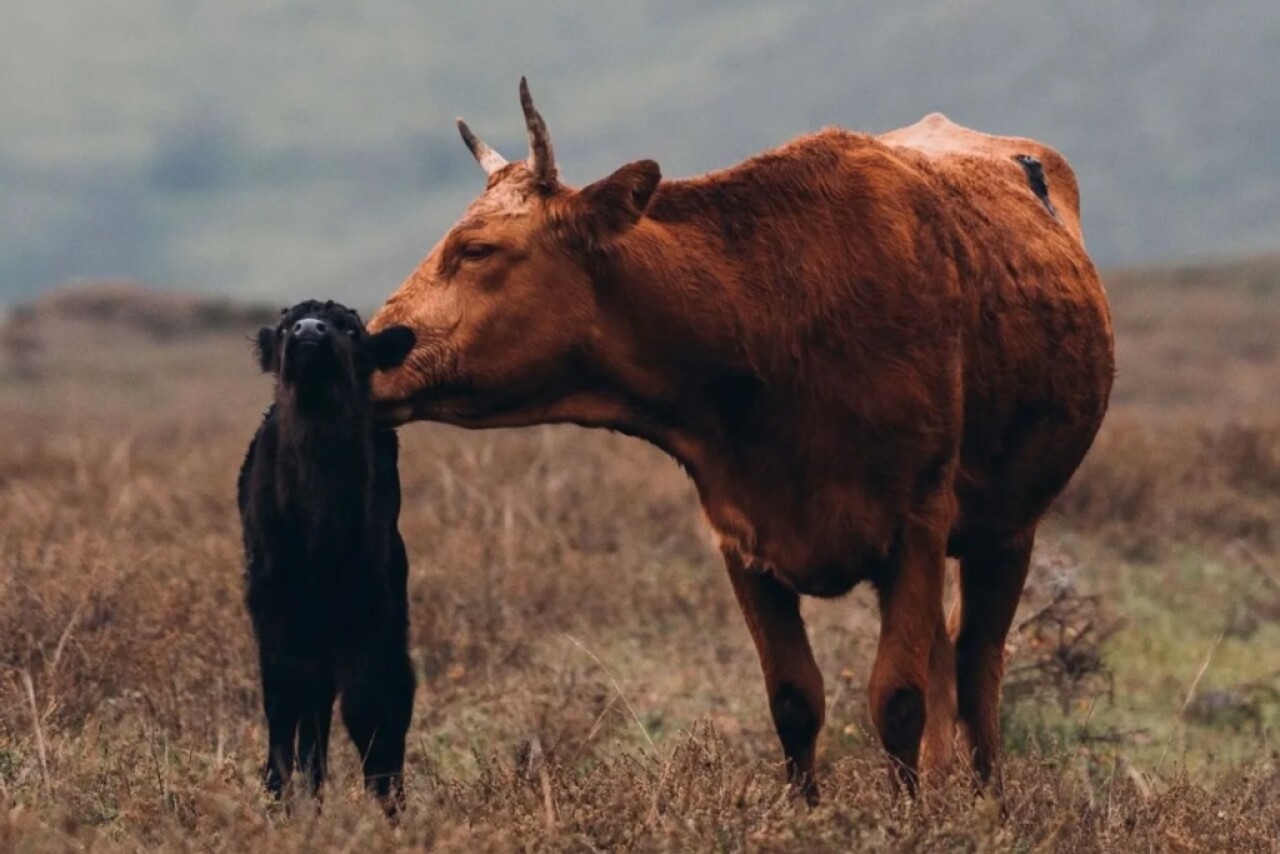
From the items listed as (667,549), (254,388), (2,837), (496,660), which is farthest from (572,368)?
(254,388)

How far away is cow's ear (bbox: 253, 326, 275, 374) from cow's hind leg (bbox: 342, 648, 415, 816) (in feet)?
3.03

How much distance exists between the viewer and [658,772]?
5051 millimetres

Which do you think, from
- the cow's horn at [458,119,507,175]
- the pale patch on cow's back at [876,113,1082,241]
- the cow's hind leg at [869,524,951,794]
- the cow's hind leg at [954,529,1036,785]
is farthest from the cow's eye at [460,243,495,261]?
the cow's hind leg at [954,529,1036,785]

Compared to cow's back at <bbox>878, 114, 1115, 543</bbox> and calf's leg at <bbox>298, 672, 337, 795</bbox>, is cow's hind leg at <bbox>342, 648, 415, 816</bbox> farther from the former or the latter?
cow's back at <bbox>878, 114, 1115, 543</bbox>

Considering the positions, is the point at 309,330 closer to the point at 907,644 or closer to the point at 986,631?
the point at 907,644

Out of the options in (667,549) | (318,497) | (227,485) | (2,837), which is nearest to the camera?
(2,837)

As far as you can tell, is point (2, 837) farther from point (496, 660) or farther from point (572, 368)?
point (496, 660)

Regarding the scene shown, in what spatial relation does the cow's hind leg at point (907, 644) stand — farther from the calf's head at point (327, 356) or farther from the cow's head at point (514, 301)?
the calf's head at point (327, 356)

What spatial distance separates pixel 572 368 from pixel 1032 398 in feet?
5.74

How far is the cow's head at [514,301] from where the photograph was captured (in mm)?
4949

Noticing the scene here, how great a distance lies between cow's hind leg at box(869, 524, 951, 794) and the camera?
5.42 meters

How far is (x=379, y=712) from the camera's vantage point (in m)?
5.58

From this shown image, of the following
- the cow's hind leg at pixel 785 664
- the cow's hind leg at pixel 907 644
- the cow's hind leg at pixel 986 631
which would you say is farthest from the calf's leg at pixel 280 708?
the cow's hind leg at pixel 986 631

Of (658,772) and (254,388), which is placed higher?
(254,388)
